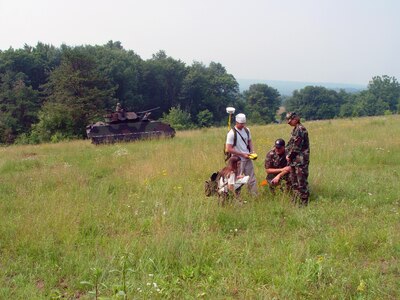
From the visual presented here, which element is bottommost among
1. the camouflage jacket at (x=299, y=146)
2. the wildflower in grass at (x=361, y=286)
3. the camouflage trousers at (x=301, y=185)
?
the wildflower in grass at (x=361, y=286)

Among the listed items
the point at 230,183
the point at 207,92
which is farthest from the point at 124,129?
the point at 207,92

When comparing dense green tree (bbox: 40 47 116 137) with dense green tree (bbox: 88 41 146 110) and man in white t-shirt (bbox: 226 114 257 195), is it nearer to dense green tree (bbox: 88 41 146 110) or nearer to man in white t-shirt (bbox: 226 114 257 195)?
dense green tree (bbox: 88 41 146 110)

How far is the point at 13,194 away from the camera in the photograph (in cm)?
724

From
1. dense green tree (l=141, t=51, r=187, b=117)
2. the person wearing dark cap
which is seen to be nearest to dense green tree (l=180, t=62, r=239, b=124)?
dense green tree (l=141, t=51, r=187, b=117)

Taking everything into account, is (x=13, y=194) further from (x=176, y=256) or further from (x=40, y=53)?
(x=40, y=53)

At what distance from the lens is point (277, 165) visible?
23.2 ft

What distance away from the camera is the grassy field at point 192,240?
388 centimetres

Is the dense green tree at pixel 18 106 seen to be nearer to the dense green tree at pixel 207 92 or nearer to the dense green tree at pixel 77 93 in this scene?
the dense green tree at pixel 77 93

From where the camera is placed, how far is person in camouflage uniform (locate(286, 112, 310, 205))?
6637 mm

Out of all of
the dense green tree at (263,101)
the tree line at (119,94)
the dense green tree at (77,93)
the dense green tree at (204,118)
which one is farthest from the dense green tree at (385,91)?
the dense green tree at (77,93)

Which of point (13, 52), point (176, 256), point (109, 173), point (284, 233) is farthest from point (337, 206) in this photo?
point (13, 52)

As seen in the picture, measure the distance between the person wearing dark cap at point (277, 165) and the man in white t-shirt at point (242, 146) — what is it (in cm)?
37

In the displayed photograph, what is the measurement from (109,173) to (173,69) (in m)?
54.8

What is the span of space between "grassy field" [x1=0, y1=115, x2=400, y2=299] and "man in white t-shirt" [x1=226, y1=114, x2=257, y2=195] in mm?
374
